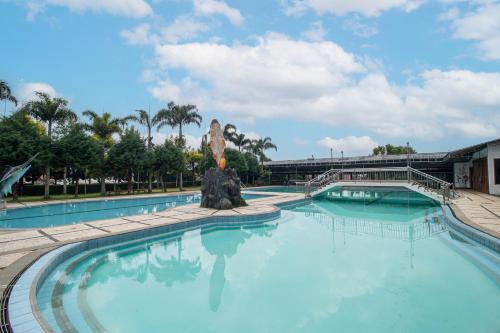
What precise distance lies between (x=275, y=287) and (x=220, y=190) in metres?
9.18

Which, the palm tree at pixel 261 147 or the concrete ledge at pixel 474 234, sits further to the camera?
the palm tree at pixel 261 147

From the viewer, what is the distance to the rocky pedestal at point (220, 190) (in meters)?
14.2

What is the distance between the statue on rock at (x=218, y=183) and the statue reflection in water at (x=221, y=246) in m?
3.32

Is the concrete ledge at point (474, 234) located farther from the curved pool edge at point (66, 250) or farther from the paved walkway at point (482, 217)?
the paved walkway at point (482, 217)

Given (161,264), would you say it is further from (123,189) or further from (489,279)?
(123,189)

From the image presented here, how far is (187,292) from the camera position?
535 centimetres

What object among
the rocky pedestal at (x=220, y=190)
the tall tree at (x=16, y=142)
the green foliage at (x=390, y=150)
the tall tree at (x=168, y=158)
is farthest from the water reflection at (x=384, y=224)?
the green foliage at (x=390, y=150)

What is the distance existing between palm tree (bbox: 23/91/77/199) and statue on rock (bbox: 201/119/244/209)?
1351cm

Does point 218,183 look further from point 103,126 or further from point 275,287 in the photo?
point 103,126

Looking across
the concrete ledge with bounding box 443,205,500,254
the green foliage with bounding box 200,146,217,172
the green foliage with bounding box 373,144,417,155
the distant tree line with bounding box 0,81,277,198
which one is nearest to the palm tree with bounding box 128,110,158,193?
the distant tree line with bounding box 0,81,277,198

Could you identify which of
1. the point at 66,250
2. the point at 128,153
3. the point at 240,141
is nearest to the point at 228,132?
the point at 240,141

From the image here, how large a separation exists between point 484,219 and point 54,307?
12.3 meters

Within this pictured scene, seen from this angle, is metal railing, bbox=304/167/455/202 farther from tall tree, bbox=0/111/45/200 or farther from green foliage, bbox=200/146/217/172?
tall tree, bbox=0/111/45/200

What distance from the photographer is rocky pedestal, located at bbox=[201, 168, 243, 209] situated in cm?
1424
